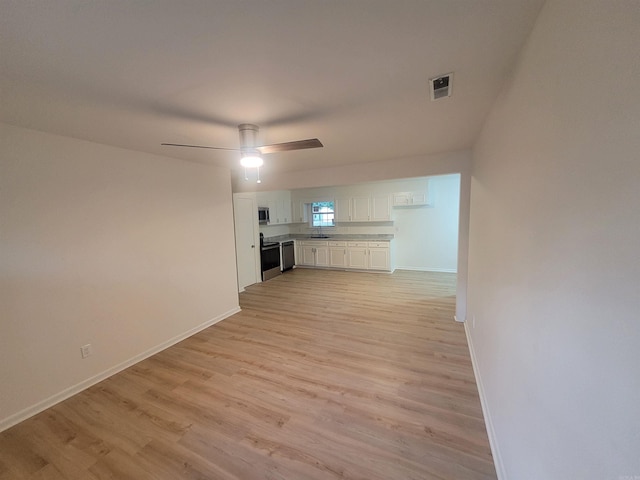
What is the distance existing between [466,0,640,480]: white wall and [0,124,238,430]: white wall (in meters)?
3.51

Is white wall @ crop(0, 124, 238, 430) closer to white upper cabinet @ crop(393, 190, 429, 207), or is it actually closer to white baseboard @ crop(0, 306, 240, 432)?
white baseboard @ crop(0, 306, 240, 432)

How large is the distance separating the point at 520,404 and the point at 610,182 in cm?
116

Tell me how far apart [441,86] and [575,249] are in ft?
4.25

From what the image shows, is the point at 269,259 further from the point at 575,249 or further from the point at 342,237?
the point at 575,249

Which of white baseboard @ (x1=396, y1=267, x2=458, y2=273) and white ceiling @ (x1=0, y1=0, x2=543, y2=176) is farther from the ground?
white ceiling @ (x1=0, y1=0, x2=543, y2=176)

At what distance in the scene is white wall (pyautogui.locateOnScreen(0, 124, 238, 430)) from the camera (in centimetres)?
207

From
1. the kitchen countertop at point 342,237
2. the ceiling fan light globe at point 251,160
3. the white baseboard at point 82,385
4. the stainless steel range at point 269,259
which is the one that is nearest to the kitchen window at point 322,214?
the kitchen countertop at point 342,237

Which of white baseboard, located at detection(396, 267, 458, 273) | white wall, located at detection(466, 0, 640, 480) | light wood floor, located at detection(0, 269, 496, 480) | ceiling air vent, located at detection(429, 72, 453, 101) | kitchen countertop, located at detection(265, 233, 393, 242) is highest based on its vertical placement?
ceiling air vent, located at detection(429, 72, 453, 101)

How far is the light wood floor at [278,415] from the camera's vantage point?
1657 mm

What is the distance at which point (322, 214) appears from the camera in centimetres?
754

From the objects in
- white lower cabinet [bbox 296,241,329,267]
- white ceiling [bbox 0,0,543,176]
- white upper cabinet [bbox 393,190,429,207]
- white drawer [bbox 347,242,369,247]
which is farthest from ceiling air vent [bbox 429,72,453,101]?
white lower cabinet [bbox 296,241,329,267]

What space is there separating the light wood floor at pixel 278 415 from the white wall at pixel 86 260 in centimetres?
28

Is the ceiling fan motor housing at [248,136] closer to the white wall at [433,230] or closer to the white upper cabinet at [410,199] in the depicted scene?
the white upper cabinet at [410,199]

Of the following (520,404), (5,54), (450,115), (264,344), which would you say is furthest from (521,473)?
(5,54)
